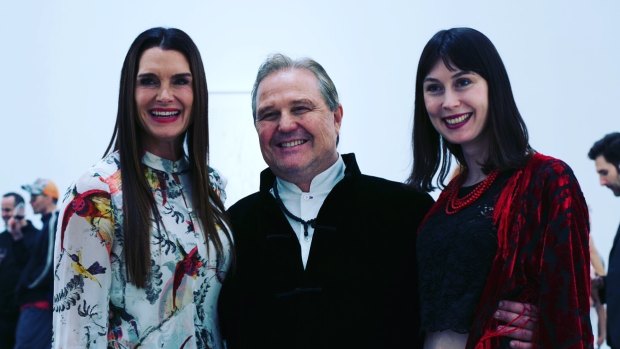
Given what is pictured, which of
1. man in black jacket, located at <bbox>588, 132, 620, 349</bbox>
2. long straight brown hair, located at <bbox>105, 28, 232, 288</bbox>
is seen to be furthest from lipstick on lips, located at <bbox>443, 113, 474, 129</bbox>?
man in black jacket, located at <bbox>588, 132, 620, 349</bbox>

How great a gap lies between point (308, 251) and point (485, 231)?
20.4 inches

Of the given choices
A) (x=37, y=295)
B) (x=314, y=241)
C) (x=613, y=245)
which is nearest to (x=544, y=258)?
(x=314, y=241)

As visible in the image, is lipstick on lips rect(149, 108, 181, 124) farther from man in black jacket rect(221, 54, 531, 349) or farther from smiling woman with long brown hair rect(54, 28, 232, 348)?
man in black jacket rect(221, 54, 531, 349)

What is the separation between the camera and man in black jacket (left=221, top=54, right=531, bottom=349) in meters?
1.97

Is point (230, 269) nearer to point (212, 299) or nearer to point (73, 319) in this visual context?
point (212, 299)

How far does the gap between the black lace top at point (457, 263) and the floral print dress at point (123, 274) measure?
554mm

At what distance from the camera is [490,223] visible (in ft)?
5.61

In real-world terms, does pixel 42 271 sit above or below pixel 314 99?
below

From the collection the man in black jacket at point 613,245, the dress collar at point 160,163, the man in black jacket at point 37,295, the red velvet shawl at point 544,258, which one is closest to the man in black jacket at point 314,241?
the dress collar at point 160,163

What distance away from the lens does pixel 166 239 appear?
1879 mm

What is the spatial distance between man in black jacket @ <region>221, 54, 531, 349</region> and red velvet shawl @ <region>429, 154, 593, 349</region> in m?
0.36

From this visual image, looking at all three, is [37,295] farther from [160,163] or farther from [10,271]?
[160,163]

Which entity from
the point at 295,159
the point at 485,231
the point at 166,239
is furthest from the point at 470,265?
the point at 166,239

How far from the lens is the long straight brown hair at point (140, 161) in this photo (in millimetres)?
1813
